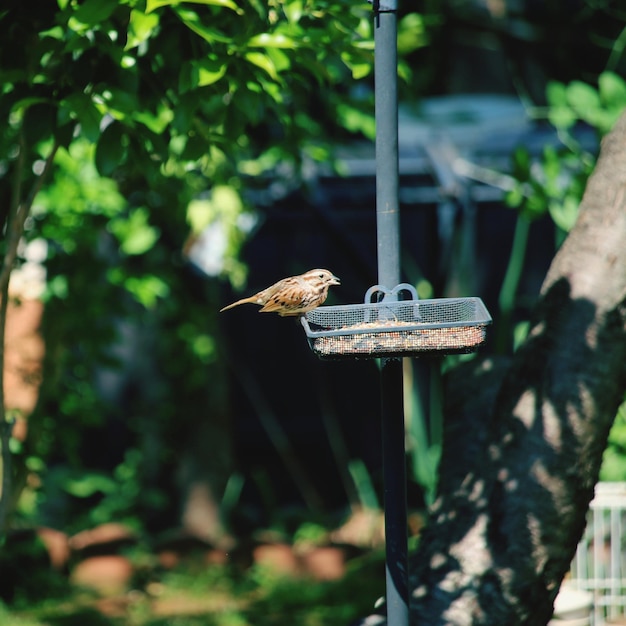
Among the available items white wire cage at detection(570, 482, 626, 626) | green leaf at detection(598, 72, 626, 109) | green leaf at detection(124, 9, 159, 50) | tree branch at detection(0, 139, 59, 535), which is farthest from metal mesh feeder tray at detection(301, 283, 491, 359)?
white wire cage at detection(570, 482, 626, 626)

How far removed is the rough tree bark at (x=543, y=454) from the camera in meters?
3.55

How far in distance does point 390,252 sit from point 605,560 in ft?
12.4

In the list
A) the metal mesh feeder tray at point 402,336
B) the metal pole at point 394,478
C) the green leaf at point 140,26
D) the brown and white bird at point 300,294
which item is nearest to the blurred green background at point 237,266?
the green leaf at point 140,26

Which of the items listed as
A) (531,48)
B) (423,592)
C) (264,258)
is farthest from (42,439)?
(531,48)

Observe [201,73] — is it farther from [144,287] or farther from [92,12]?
[144,287]

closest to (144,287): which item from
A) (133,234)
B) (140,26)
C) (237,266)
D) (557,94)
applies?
(133,234)

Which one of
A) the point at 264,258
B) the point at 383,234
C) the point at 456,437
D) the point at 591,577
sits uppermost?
the point at 264,258

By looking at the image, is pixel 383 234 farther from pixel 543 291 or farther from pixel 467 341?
pixel 543 291

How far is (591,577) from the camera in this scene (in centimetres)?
585

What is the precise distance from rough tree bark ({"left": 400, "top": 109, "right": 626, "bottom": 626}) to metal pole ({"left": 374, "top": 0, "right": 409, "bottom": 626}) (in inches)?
29.4

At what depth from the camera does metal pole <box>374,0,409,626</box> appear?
9.29 feet

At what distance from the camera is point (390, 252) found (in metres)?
2.83

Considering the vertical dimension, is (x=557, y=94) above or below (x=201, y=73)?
above

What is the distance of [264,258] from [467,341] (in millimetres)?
5644
